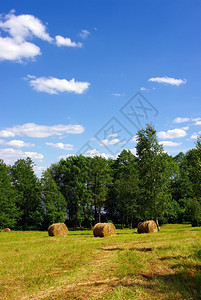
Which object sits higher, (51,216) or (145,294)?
(145,294)

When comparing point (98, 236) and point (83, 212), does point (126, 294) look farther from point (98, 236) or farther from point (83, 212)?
point (83, 212)

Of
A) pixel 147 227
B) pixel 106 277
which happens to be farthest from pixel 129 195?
pixel 106 277

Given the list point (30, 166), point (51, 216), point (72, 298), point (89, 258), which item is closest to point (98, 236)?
point (89, 258)

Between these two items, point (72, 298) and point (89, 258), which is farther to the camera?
point (89, 258)

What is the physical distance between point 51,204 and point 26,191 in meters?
9.94

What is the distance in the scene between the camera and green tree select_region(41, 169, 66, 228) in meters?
51.3

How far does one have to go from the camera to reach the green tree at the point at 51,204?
168ft

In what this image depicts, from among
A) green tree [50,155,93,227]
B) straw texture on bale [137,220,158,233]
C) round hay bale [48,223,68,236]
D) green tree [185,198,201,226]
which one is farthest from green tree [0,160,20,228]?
green tree [185,198,201,226]

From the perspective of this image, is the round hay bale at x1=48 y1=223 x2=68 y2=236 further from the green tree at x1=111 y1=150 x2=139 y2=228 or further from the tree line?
the green tree at x1=111 y1=150 x2=139 y2=228

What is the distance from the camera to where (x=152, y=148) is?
34938 mm

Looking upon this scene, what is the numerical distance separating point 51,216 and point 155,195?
27.5 metres

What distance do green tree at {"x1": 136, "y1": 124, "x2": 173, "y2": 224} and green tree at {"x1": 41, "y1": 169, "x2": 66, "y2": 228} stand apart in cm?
2430

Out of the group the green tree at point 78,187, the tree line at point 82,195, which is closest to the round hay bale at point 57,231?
the tree line at point 82,195

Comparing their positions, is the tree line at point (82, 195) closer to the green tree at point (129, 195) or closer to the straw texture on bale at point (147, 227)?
the green tree at point (129, 195)
